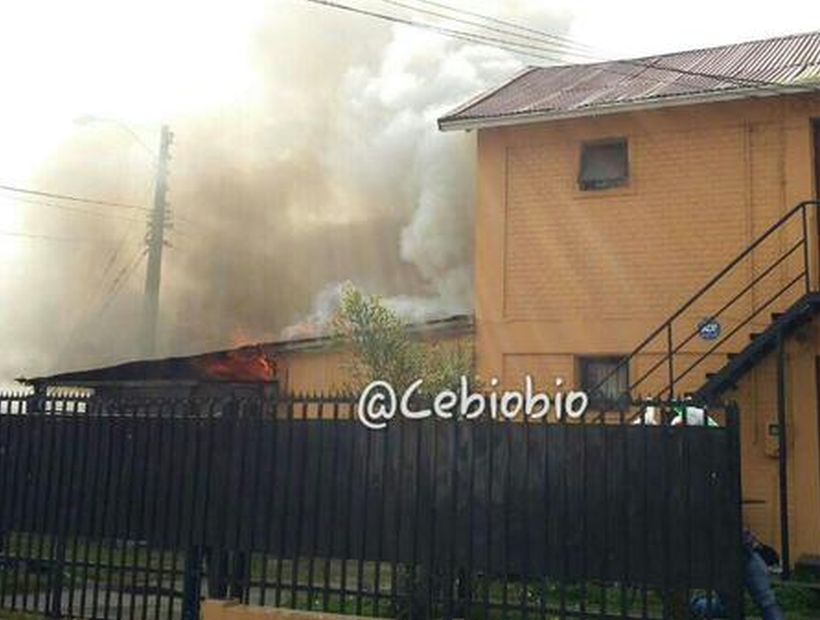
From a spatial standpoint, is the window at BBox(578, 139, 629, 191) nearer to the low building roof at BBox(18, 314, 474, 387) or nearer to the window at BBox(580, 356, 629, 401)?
the window at BBox(580, 356, 629, 401)

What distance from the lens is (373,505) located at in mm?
7199

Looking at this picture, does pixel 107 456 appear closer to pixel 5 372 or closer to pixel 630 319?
pixel 630 319

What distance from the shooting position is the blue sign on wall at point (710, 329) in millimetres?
13086

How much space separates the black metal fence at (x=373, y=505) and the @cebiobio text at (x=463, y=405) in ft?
0.27

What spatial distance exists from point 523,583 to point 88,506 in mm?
4135

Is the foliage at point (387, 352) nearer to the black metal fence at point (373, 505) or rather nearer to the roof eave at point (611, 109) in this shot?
the roof eave at point (611, 109)

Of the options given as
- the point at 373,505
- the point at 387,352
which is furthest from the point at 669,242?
the point at 373,505

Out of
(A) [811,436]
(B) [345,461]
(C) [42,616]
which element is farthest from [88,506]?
(A) [811,436]

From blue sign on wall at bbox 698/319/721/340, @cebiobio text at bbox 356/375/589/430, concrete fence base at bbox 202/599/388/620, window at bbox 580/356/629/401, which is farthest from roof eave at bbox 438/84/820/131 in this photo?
concrete fence base at bbox 202/599/388/620

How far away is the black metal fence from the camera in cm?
643

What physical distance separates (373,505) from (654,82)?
9.99m

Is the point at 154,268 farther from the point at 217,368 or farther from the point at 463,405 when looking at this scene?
the point at 463,405

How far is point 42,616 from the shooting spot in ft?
28.0

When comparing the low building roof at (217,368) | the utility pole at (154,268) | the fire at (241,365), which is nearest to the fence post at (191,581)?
the low building roof at (217,368)
